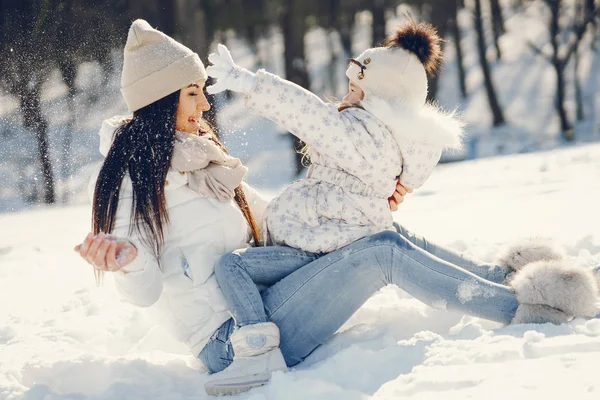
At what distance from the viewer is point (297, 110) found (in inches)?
107

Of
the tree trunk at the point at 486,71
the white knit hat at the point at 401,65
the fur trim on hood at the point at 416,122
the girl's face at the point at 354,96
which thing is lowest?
the tree trunk at the point at 486,71

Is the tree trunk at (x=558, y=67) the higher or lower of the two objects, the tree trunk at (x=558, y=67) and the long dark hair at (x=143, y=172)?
the lower

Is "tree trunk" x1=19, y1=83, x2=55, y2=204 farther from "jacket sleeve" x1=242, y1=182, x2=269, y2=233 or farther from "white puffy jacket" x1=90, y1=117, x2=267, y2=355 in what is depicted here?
"white puffy jacket" x1=90, y1=117, x2=267, y2=355

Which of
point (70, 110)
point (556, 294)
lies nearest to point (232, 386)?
point (556, 294)

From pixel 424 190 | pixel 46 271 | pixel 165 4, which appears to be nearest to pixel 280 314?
pixel 46 271

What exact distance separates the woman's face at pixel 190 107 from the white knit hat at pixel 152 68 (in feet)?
0.15

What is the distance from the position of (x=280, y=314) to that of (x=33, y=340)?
4.13ft

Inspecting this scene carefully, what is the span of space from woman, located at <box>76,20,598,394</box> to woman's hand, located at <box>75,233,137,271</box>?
13cm

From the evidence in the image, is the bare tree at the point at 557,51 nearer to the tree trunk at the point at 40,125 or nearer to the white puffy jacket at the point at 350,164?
the tree trunk at the point at 40,125

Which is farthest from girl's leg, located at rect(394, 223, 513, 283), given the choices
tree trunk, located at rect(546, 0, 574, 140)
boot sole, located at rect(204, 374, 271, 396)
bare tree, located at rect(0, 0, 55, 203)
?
tree trunk, located at rect(546, 0, 574, 140)

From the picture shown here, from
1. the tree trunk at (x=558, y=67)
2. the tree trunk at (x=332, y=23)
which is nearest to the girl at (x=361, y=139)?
the tree trunk at (x=558, y=67)

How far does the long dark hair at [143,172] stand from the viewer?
2756mm

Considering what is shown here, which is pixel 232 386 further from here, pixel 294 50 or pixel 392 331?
pixel 294 50

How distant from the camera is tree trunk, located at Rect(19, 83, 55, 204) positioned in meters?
11.4
